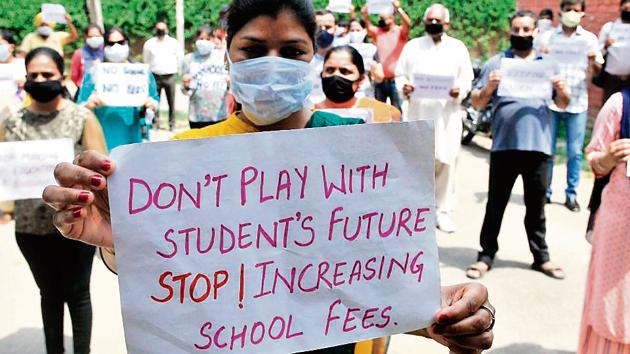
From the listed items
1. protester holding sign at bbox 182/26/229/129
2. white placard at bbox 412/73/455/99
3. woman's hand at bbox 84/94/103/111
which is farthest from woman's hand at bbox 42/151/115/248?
protester holding sign at bbox 182/26/229/129

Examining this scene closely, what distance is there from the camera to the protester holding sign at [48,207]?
3.37 m

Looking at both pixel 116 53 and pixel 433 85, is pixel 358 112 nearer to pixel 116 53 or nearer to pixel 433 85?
pixel 433 85

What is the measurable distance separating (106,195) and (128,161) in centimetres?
14

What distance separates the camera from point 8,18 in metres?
18.5

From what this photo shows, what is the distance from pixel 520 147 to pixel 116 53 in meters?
3.92

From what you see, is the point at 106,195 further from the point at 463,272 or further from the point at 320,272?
the point at 463,272

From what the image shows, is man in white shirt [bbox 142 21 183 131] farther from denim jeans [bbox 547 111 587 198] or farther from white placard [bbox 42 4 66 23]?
denim jeans [bbox 547 111 587 198]

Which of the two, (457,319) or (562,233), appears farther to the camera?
(562,233)

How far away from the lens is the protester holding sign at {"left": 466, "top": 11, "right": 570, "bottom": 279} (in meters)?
4.89

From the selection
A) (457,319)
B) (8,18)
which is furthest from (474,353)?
(8,18)

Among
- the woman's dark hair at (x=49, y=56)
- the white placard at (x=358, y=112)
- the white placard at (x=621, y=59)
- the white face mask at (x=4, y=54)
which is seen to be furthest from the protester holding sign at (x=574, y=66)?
the white face mask at (x=4, y=54)

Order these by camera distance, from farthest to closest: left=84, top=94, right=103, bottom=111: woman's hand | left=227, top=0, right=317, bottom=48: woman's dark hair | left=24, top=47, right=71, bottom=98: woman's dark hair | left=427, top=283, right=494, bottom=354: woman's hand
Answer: left=84, top=94, right=103, bottom=111: woman's hand
left=24, top=47, right=71, bottom=98: woman's dark hair
left=227, top=0, right=317, bottom=48: woman's dark hair
left=427, top=283, right=494, bottom=354: woman's hand

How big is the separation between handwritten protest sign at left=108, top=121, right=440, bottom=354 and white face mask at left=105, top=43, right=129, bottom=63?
5203 mm

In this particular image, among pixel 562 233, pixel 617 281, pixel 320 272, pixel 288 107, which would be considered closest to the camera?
pixel 320 272
